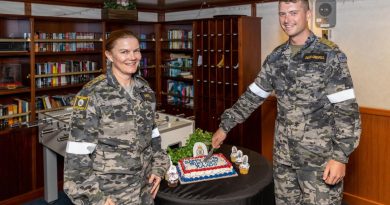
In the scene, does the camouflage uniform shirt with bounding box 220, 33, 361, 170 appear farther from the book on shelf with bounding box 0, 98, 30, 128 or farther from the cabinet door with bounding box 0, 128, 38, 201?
the book on shelf with bounding box 0, 98, 30, 128

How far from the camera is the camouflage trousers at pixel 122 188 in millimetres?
1745

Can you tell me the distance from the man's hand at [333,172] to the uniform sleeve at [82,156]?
3.75ft

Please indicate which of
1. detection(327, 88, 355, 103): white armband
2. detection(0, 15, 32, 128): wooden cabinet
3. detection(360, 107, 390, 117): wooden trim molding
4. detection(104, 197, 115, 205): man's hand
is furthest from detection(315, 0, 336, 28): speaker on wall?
detection(0, 15, 32, 128): wooden cabinet

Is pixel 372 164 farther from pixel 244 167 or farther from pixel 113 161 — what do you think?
pixel 113 161

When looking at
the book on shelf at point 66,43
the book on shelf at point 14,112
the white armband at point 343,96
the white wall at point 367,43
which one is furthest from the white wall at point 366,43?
the white armband at point 343,96

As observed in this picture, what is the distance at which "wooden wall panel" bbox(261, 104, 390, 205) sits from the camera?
3.46m

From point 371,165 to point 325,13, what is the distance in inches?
63.4

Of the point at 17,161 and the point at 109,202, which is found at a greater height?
the point at 109,202

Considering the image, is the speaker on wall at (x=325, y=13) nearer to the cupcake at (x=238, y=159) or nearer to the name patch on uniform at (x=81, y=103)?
the cupcake at (x=238, y=159)

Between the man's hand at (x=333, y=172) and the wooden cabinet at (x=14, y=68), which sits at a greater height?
the wooden cabinet at (x=14, y=68)

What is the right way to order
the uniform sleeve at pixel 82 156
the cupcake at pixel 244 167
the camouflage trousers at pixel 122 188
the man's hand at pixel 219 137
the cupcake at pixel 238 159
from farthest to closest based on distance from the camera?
the cupcake at pixel 238 159 < the cupcake at pixel 244 167 < the man's hand at pixel 219 137 < the camouflage trousers at pixel 122 188 < the uniform sleeve at pixel 82 156

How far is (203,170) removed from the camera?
2494 mm

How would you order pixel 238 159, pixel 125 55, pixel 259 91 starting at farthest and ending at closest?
pixel 238 159 < pixel 259 91 < pixel 125 55

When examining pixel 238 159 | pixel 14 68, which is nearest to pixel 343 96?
pixel 238 159
